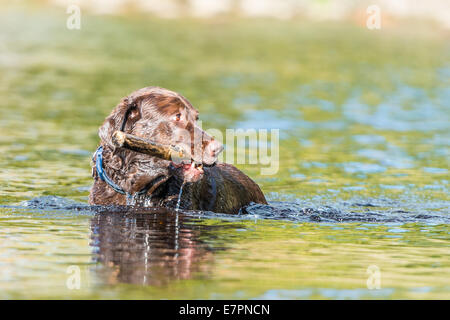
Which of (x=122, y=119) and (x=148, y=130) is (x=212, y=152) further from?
(x=122, y=119)

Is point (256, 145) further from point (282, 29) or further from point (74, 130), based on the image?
point (282, 29)

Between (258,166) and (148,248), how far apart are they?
7.28 meters

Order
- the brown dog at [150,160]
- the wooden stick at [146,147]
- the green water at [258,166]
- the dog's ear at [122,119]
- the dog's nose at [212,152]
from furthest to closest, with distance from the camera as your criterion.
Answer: the dog's ear at [122,119]
the brown dog at [150,160]
the wooden stick at [146,147]
the dog's nose at [212,152]
the green water at [258,166]

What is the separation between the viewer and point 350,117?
71.4 feet

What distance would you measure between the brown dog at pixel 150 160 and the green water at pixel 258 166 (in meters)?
0.46

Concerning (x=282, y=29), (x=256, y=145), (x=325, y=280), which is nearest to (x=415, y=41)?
(x=282, y=29)

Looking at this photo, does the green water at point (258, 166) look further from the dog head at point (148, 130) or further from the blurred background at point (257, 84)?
the dog head at point (148, 130)

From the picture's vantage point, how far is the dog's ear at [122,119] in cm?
955

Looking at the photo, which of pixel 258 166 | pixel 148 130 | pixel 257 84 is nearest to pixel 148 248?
pixel 148 130

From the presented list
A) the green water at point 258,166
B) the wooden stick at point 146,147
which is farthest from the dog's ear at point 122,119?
the green water at point 258,166

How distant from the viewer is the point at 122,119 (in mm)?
9578

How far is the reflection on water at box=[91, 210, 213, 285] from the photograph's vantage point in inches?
282

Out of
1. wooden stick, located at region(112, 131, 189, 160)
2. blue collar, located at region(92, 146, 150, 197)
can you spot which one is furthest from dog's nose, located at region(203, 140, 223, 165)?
blue collar, located at region(92, 146, 150, 197)

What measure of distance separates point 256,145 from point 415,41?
2841 centimetres
